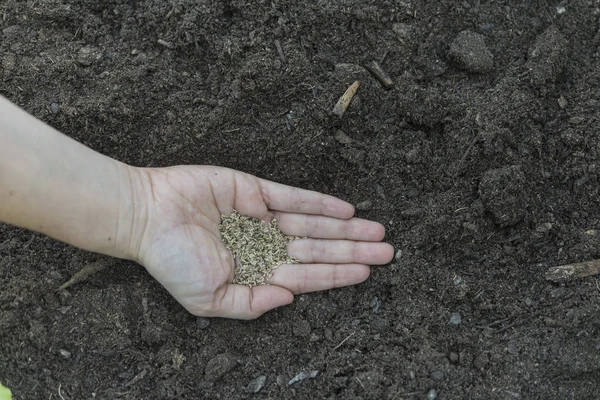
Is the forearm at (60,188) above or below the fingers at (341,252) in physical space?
above

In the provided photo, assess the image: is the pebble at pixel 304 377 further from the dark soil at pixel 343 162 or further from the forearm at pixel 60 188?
the forearm at pixel 60 188

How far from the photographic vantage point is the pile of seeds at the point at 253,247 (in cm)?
267

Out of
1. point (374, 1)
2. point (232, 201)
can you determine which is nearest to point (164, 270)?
point (232, 201)

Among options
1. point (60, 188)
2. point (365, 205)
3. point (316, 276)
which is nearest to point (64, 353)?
point (60, 188)

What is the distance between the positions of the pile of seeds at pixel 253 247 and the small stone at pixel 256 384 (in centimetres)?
40

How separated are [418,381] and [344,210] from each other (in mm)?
799

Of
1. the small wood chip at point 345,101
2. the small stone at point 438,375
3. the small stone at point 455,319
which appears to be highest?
the small wood chip at point 345,101

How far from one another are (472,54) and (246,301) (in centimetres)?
154

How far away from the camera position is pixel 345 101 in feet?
9.06

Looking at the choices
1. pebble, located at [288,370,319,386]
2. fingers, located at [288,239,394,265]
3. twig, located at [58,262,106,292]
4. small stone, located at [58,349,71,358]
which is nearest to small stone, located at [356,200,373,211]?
fingers, located at [288,239,394,265]

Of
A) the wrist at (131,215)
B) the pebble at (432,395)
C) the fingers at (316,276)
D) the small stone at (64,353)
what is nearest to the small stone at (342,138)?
the fingers at (316,276)

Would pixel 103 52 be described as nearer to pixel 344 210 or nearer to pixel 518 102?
pixel 344 210

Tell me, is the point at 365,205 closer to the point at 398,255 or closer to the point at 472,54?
the point at 398,255

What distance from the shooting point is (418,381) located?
7.76 ft
